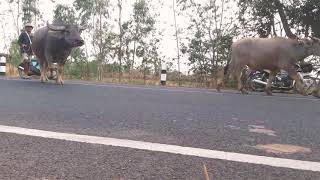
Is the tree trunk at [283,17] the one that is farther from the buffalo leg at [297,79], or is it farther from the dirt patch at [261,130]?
the dirt patch at [261,130]

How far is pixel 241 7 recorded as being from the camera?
63.1 ft

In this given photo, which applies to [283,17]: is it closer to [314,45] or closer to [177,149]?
[314,45]

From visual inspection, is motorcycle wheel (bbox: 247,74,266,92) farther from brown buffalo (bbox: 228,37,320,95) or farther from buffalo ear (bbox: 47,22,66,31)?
buffalo ear (bbox: 47,22,66,31)

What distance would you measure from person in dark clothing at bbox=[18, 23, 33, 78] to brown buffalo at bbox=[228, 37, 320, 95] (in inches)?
245

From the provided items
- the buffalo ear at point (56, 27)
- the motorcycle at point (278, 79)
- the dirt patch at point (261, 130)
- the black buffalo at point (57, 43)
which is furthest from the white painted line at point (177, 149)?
the motorcycle at point (278, 79)

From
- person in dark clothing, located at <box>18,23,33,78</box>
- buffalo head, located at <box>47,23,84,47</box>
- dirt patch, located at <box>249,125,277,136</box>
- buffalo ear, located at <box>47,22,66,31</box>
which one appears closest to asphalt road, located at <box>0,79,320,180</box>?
dirt patch, located at <box>249,125,277,136</box>

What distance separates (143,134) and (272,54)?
9.08 meters

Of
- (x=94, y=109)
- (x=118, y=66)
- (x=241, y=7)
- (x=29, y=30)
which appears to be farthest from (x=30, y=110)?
(x=118, y=66)

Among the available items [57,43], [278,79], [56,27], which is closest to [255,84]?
[278,79]

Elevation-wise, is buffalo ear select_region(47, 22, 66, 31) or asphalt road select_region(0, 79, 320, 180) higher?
buffalo ear select_region(47, 22, 66, 31)

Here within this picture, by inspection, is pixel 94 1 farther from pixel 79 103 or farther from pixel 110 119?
pixel 110 119

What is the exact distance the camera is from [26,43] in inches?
627

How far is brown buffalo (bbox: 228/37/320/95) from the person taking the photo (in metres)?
13.5

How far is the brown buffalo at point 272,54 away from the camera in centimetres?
1348
